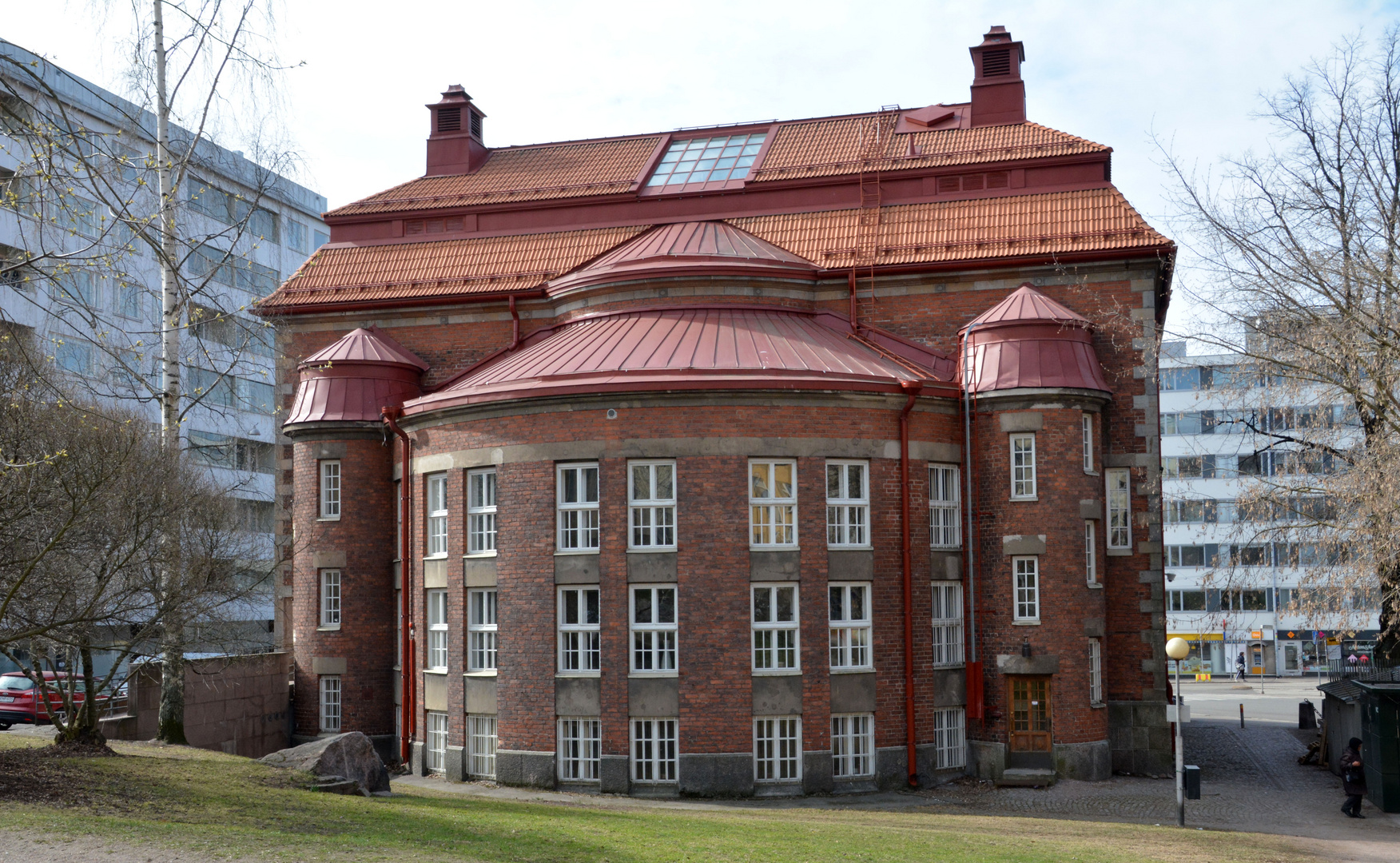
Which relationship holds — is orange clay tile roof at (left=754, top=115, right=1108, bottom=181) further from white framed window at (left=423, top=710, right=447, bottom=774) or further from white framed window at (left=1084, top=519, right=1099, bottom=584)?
white framed window at (left=423, top=710, right=447, bottom=774)

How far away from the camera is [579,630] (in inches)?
989

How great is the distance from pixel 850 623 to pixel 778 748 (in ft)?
9.30

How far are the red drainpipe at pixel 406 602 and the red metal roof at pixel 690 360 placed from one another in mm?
991

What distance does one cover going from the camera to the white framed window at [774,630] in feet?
81.3

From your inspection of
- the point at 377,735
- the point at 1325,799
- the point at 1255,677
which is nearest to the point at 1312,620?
the point at 1325,799

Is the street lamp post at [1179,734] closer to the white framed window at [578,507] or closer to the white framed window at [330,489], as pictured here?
the white framed window at [578,507]

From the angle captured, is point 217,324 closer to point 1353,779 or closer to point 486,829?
point 486,829

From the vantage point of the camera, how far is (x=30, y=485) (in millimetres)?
15977

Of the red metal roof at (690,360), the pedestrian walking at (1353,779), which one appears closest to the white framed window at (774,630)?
the red metal roof at (690,360)

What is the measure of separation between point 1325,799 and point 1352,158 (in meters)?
12.5

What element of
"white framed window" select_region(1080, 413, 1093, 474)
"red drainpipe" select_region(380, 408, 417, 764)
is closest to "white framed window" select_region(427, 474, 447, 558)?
"red drainpipe" select_region(380, 408, 417, 764)

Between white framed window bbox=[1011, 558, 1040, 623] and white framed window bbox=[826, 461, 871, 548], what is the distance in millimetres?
3483

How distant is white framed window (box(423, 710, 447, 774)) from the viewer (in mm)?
27406

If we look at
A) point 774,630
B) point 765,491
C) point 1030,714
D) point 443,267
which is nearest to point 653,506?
point 765,491
